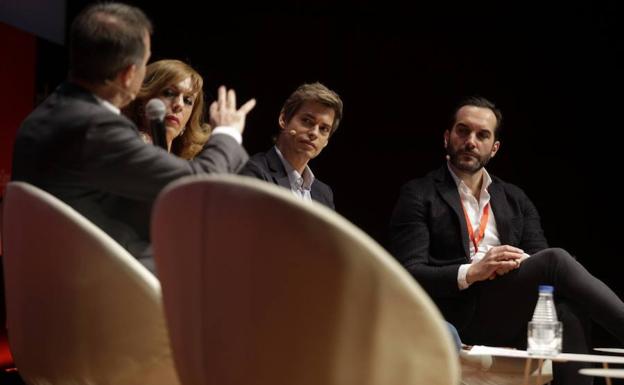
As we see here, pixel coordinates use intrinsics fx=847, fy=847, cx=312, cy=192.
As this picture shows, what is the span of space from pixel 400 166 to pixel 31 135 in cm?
399

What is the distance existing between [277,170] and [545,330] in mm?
1341

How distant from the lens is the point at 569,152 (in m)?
5.67

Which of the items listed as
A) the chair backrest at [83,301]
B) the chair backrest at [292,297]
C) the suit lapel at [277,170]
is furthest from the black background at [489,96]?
the chair backrest at [292,297]

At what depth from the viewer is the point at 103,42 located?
1.99 meters

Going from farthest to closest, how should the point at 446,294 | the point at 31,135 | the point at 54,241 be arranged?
1. the point at 446,294
2. the point at 31,135
3. the point at 54,241

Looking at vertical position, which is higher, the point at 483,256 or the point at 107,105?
the point at 107,105

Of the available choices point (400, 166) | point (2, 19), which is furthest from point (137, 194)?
point (400, 166)

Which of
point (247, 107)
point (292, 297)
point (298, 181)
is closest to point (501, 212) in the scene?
point (298, 181)

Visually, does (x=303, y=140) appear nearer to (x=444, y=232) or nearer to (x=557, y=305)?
(x=444, y=232)

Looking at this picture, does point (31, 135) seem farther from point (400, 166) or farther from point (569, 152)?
point (569, 152)

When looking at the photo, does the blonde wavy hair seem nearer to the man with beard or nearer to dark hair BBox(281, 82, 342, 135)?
dark hair BBox(281, 82, 342, 135)

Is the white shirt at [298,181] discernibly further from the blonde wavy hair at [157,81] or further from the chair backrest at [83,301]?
the chair backrest at [83,301]

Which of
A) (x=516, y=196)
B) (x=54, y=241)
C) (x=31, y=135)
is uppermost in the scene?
(x=31, y=135)

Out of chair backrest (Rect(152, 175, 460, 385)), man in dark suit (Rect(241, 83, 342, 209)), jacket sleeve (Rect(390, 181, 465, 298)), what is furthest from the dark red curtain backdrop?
chair backrest (Rect(152, 175, 460, 385))
